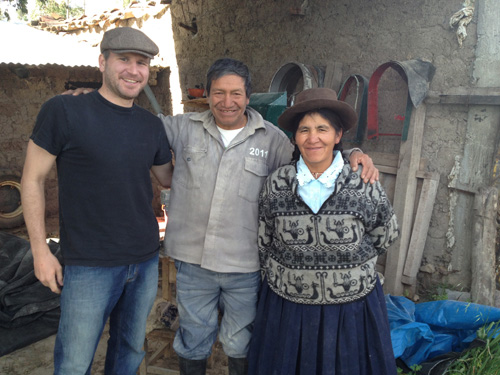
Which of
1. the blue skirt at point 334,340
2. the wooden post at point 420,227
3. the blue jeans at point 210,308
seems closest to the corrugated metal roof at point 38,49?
the blue jeans at point 210,308

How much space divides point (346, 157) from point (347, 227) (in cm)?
41

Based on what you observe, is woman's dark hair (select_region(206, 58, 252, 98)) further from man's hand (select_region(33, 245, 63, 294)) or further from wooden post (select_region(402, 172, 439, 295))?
wooden post (select_region(402, 172, 439, 295))

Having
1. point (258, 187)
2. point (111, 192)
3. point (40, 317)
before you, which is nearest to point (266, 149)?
point (258, 187)

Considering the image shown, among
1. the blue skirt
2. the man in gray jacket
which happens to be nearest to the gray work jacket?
the man in gray jacket

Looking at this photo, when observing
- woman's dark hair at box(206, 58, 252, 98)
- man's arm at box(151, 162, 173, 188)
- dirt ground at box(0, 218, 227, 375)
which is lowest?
dirt ground at box(0, 218, 227, 375)

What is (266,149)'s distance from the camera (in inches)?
85.8

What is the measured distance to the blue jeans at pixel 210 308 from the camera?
2164 millimetres

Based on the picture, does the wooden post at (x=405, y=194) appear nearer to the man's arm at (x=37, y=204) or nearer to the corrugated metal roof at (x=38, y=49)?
the man's arm at (x=37, y=204)

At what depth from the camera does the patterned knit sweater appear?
6.01ft

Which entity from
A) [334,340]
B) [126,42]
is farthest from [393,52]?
[334,340]

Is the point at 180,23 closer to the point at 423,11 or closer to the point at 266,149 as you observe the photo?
the point at 423,11

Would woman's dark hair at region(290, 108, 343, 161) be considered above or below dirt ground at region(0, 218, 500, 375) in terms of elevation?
above

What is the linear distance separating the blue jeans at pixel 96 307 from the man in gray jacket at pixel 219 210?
9.1 inches

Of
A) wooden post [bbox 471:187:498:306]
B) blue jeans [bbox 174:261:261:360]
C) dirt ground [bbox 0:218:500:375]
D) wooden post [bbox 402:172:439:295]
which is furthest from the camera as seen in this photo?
wooden post [bbox 402:172:439:295]
